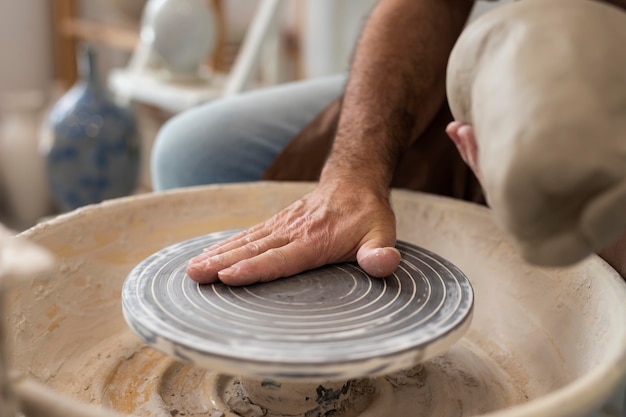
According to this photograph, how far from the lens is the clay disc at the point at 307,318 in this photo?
2.21 ft

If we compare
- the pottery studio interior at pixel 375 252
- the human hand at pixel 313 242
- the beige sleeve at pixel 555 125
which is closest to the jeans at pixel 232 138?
the pottery studio interior at pixel 375 252

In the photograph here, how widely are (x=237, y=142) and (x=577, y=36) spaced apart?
0.92 m

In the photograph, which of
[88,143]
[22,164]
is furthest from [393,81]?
[22,164]

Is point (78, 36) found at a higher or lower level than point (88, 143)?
higher

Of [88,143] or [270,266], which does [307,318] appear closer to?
[270,266]

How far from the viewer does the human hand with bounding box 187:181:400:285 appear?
0.83 m

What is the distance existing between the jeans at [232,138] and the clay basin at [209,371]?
22cm

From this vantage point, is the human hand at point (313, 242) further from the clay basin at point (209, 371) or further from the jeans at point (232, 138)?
the jeans at point (232, 138)

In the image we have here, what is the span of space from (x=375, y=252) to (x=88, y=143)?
2067 millimetres

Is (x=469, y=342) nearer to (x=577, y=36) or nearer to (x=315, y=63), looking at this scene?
(x=577, y=36)

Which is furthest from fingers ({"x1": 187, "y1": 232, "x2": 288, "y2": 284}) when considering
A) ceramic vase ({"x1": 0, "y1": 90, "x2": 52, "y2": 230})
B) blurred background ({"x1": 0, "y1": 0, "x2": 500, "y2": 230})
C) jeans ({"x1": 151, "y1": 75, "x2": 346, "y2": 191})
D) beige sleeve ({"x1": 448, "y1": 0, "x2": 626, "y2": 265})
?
ceramic vase ({"x1": 0, "y1": 90, "x2": 52, "y2": 230})

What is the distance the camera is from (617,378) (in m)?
0.64

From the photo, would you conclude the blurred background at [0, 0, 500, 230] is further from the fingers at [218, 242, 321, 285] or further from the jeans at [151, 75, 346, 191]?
the fingers at [218, 242, 321, 285]

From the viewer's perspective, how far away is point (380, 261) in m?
0.84
